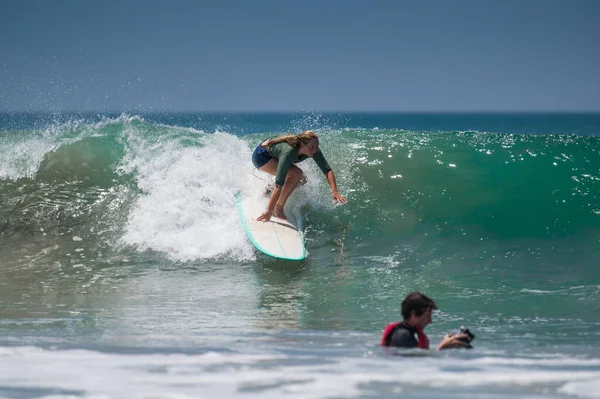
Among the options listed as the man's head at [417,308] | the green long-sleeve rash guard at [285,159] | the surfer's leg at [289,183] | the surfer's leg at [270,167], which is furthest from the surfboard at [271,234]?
the man's head at [417,308]

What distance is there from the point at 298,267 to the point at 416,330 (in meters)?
3.28

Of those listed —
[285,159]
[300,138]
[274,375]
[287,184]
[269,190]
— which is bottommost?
[274,375]

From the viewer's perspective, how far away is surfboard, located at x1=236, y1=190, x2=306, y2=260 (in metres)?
7.07

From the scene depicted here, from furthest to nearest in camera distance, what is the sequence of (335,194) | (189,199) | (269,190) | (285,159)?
(189,199) < (269,190) < (335,194) < (285,159)

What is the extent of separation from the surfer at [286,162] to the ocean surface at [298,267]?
1.55 feet

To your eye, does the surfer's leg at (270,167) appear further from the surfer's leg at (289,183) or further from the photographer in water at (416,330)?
the photographer in water at (416,330)

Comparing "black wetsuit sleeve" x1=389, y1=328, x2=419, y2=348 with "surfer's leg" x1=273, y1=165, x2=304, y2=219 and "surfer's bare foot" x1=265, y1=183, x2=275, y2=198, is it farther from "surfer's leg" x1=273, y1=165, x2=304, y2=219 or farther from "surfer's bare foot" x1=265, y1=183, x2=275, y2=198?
"surfer's bare foot" x1=265, y1=183, x2=275, y2=198

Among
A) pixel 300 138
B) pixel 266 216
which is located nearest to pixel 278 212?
pixel 266 216

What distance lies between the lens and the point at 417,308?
3646mm

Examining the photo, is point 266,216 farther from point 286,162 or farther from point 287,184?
point 286,162

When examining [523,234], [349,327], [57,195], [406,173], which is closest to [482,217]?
[523,234]

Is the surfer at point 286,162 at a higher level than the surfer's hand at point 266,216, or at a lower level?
higher

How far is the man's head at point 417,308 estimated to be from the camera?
365 centimetres

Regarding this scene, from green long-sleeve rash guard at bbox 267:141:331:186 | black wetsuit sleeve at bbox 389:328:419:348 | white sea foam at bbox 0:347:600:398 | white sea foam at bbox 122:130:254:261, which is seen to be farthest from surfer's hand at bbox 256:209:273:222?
black wetsuit sleeve at bbox 389:328:419:348
